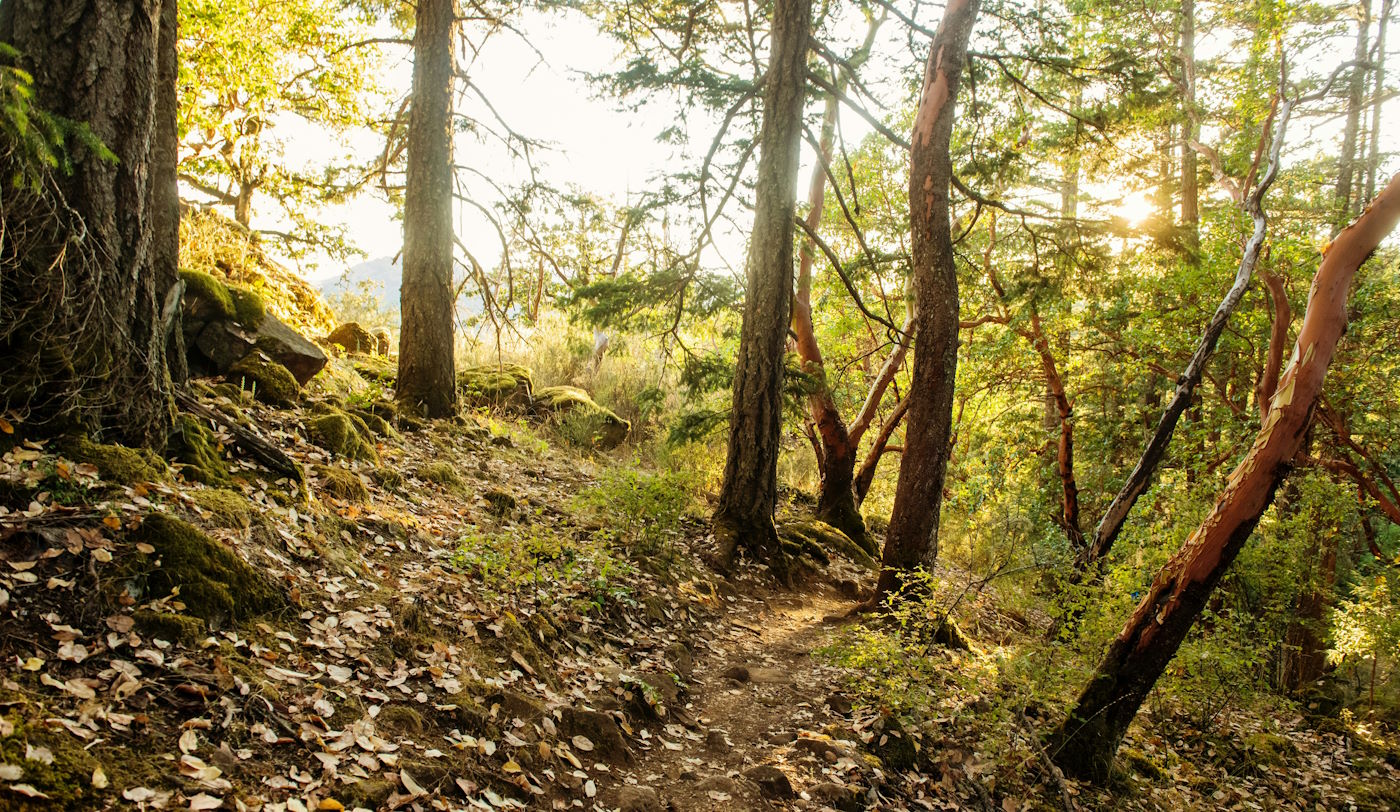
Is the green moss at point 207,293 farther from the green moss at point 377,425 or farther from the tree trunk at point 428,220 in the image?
the tree trunk at point 428,220

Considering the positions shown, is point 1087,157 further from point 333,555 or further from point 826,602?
point 333,555

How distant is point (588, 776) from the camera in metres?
3.54

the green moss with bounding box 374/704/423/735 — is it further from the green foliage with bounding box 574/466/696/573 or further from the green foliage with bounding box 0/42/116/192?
the green foliage with bounding box 574/466/696/573

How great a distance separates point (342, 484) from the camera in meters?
5.34

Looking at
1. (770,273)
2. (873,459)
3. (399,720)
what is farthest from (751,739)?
(873,459)

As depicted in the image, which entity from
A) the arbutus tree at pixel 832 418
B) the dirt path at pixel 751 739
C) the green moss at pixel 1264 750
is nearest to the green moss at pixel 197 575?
the dirt path at pixel 751 739

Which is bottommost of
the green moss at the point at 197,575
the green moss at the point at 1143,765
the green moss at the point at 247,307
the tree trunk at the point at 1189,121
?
the green moss at the point at 1143,765

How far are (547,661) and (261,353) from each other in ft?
15.3

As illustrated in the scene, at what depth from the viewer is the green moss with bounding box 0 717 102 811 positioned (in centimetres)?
197

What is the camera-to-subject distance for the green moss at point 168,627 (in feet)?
9.37

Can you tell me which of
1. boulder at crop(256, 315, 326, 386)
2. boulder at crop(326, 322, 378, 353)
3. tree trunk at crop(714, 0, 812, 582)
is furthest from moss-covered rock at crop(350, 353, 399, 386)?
tree trunk at crop(714, 0, 812, 582)

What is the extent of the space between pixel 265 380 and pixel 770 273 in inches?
211

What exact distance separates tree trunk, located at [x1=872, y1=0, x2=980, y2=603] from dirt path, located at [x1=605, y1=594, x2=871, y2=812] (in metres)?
1.52

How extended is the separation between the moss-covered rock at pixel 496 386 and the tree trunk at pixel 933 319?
738 cm
